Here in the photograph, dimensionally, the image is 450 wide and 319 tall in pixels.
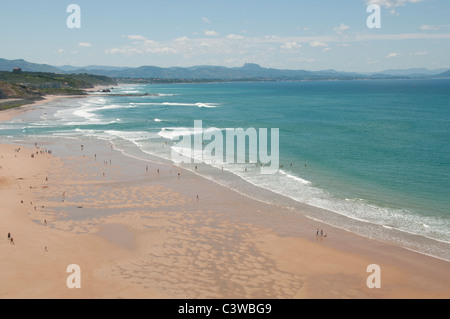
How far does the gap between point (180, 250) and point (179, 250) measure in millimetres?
64

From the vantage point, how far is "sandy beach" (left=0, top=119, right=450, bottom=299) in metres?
19.7

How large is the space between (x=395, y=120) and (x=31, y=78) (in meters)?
168

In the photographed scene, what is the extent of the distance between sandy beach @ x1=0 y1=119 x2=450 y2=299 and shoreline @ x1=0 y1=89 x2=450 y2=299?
6 cm

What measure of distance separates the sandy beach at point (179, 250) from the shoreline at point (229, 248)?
0.06 meters

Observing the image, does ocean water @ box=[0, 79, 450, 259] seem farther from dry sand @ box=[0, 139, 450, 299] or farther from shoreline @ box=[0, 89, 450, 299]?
dry sand @ box=[0, 139, 450, 299]

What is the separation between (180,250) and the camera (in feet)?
78.7

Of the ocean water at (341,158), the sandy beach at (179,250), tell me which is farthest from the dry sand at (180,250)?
the ocean water at (341,158)

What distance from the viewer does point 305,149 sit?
5319 centimetres

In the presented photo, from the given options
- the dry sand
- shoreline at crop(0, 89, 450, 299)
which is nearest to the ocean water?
shoreline at crop(0, 89, 450, 299)

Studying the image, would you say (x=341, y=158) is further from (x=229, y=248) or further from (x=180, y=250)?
(x=180, y=250)

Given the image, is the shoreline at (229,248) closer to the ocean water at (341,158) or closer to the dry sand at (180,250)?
the dry sand at (180,250)

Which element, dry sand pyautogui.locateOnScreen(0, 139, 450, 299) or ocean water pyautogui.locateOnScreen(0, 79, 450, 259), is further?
ocean water pyautogui.locateOnScreen(0, 79, 450, 259)

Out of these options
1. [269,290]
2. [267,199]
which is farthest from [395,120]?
[269,290]

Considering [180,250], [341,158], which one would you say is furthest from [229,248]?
[341,158]
